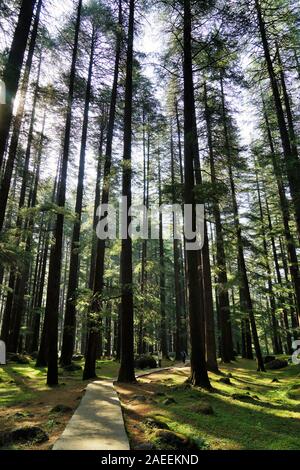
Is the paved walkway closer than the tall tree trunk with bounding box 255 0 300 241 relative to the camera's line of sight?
Yes

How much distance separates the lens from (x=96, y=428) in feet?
18.6

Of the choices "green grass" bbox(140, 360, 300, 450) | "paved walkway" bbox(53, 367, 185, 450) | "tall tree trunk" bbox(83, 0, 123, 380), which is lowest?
"green grass" bbox(140, 360, 300, 450)

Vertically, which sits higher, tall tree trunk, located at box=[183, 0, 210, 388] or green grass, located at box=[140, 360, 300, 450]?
tall tree trunk, located at box=[183, 0, 210, 388]

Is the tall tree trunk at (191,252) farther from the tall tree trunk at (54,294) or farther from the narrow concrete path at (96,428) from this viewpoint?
the tall tree trunk at (54,294)

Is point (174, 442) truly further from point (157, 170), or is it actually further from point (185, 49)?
point (157, 170)

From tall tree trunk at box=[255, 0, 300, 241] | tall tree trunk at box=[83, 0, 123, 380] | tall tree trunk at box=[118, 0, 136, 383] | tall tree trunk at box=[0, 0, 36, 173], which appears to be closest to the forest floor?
tall tree trunk at box=[118, 0, 136, 383]

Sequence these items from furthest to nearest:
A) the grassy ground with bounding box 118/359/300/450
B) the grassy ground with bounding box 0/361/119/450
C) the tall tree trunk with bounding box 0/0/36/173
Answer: the tall tree trunk with bounding box 0/0/36/173, the grassy ground with bounding box 0/361/119/450, the grassy ground with bounding box 118/359/300/450

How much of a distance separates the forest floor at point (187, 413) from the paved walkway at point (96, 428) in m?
0.25

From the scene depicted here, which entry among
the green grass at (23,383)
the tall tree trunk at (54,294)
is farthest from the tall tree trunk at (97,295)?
→ the tall tree trunk at (54,294)

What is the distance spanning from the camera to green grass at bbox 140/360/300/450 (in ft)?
18.8

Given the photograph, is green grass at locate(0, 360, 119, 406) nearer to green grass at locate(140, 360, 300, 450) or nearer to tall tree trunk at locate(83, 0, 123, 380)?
tall tree trunk at locate(83, 0, 123, 380)

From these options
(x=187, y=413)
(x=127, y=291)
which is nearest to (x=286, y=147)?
(x=127, y=291)

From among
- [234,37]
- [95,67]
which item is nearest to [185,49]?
[234,37]

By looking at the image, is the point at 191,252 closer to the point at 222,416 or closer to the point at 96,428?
the point at 222,416
